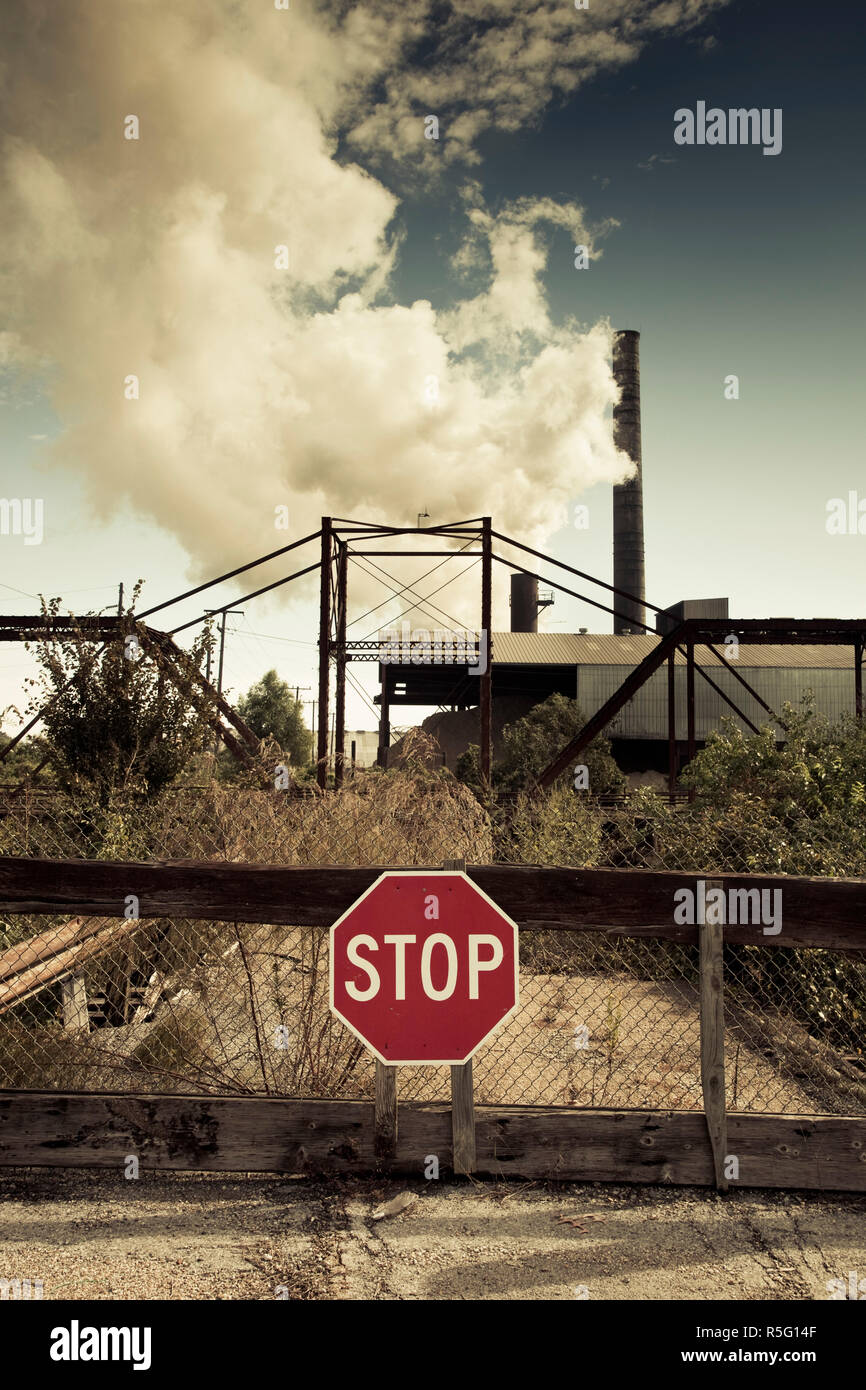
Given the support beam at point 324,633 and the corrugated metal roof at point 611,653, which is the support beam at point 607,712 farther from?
the corrugated metal roof at point 611,653

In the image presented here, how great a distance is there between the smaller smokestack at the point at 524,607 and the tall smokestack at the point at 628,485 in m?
6.80

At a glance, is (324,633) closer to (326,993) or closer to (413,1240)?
(326,993)

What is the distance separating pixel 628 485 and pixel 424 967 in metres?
35.8

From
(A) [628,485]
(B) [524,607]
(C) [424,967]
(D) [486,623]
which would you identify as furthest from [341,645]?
(B) [524,607]

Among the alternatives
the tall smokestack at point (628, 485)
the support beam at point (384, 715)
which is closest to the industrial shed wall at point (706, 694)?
the tall smokestack at point (628, 485)

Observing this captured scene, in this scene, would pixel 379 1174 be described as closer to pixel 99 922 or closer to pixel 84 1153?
pixel 84 1153

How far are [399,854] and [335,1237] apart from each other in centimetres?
306

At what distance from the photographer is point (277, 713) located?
142ft

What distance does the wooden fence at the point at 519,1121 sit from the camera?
3402 mm

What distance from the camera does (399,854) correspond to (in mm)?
6000

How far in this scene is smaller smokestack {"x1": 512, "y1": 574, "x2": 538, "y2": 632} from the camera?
141ft

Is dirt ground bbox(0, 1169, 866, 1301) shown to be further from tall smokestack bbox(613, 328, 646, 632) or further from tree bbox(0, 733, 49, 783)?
tall smokestack bbox(613, 328, 646, 632)
